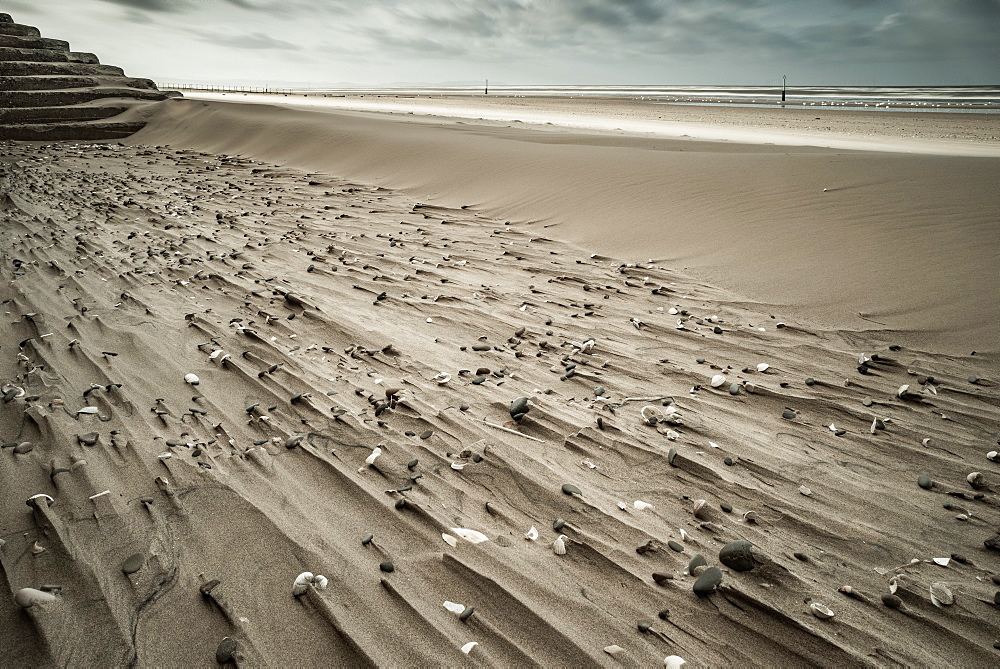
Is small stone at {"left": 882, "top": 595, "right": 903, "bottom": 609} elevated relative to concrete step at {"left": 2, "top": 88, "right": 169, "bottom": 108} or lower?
lower

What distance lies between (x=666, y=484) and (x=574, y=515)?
1.60 ft

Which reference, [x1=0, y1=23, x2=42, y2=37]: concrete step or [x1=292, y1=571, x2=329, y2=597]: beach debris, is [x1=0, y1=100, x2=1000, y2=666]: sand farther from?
[x1=0, y1=23, x2=42, y2=37]: concrete step

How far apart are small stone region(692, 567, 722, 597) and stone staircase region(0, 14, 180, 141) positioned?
2416 centimetres

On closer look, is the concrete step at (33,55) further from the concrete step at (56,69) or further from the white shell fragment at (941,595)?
the white shell fragment at (941,595)

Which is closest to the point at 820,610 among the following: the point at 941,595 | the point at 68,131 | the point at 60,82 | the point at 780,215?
the point at 941,595

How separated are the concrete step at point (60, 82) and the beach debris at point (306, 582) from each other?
25.4m

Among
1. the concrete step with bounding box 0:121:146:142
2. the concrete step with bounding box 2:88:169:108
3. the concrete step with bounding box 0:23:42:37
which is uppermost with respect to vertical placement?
the concrete step with bounding box 0:23:42:37

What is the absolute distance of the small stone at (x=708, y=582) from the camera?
183 cm

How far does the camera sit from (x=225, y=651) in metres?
1.62

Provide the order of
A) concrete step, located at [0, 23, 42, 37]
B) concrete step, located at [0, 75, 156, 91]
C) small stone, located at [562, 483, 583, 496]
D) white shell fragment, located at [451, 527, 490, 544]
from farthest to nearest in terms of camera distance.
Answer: concrete step, located at [0, 23, 42, 37], concrete step, located at [0, 75, 156, 91], small stone, located at [562, 483, 583, 496], white shell fragment, located at [451, 527, 490, 544]

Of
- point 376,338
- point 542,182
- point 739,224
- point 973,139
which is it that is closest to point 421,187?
point 542,182

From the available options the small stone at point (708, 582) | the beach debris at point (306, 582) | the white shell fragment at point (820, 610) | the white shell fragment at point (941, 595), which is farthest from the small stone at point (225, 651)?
the white shell fragment at point (941, 595)

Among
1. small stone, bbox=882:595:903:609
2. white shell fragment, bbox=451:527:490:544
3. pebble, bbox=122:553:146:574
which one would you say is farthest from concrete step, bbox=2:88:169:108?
small stone, bbox=882:595:903:609

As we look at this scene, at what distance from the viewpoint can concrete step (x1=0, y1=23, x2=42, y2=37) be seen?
872 inches
